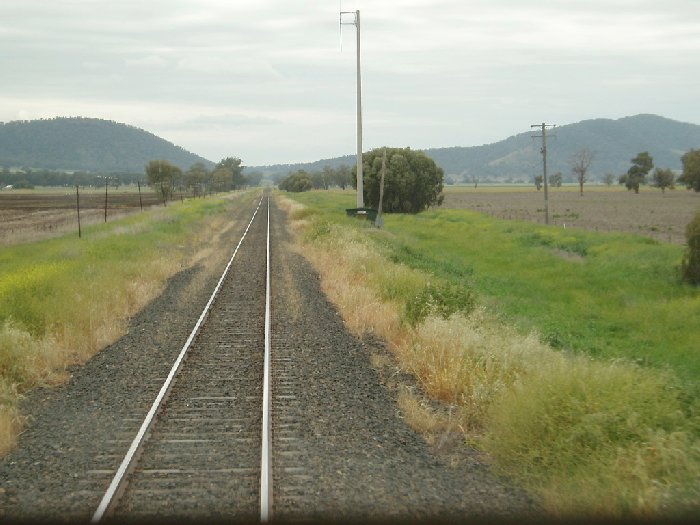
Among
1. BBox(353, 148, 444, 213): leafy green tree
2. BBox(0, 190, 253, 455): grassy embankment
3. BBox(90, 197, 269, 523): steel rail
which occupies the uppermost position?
BBox(353, 148, 444, 213): leafy green tree

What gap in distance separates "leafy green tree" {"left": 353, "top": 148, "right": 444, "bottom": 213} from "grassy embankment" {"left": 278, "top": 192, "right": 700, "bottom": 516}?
36.0 metres

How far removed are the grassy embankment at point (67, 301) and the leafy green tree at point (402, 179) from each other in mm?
36093

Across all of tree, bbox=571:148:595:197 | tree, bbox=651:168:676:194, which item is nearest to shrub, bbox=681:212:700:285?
tree, bbox=571:148:595:197

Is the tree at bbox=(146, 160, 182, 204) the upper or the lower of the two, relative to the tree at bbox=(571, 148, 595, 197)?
lower

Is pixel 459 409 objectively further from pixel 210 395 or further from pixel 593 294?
pixel 593 294

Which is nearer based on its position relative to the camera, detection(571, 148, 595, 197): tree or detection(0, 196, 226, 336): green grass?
detection(0, 196, 226, 336): green grass

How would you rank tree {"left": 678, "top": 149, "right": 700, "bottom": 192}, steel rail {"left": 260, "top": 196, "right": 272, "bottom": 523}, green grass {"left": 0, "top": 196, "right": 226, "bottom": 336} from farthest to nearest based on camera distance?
tree {"left": 678, "top": 149, "right": 700, "bottom": 192}, green grass {"left": 0, "top": 196, "right": 226, "bottom": 336}, steel rail {"left": 260, "top": 196, "right": 272, "bottom": 523}

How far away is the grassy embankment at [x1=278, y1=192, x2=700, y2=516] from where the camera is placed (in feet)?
21.5

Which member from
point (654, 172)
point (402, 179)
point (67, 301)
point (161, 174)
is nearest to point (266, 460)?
point (67, 301)

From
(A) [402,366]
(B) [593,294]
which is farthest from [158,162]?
(A) [402,366]

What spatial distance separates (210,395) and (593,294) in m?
15.8

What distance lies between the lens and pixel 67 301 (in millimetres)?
15727

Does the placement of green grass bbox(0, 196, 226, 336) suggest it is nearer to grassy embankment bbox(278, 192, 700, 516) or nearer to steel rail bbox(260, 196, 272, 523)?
steel rail bbox(260, 196, 272, 523)

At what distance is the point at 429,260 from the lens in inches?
1141
